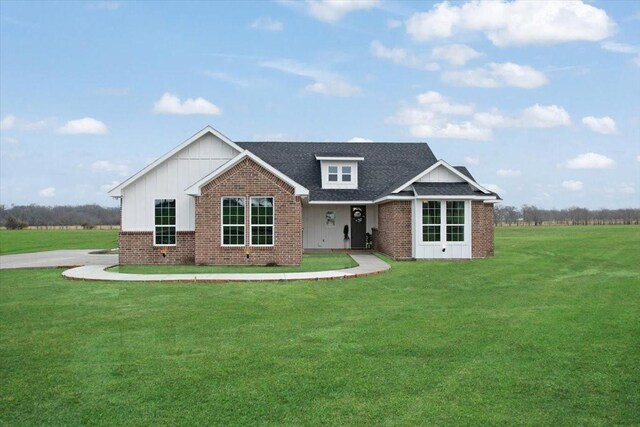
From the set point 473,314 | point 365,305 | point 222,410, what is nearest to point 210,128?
point 365,305

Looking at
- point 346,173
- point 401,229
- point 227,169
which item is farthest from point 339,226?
point 227,169

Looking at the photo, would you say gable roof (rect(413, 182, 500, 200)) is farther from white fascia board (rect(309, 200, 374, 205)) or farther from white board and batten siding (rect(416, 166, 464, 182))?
white fascia board (rect(309, 200, 374, 205))

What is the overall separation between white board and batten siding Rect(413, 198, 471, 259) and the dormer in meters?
6.54

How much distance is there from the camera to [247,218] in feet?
66.1

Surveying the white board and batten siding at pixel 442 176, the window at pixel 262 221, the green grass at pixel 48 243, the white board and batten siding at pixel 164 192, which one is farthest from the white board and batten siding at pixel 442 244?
the green grass at pixel 48 243

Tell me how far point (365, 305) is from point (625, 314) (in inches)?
195

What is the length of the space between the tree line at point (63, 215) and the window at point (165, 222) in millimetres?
→ 67527

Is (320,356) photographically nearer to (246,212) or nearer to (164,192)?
(246,212)

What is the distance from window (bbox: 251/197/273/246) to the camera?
66.4ft

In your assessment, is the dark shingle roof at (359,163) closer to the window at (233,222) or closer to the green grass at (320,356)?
the window at (233,222)

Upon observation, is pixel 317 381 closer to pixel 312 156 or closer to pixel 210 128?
pixel 210 128

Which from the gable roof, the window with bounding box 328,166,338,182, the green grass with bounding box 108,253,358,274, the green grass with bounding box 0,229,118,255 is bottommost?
the green grass with bounding box 108,253,358,274

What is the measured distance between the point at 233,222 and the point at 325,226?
9353mm

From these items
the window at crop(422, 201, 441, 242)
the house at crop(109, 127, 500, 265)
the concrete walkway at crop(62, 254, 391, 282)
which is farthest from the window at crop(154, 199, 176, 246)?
the window at crop(422, 201, 441, 242)
